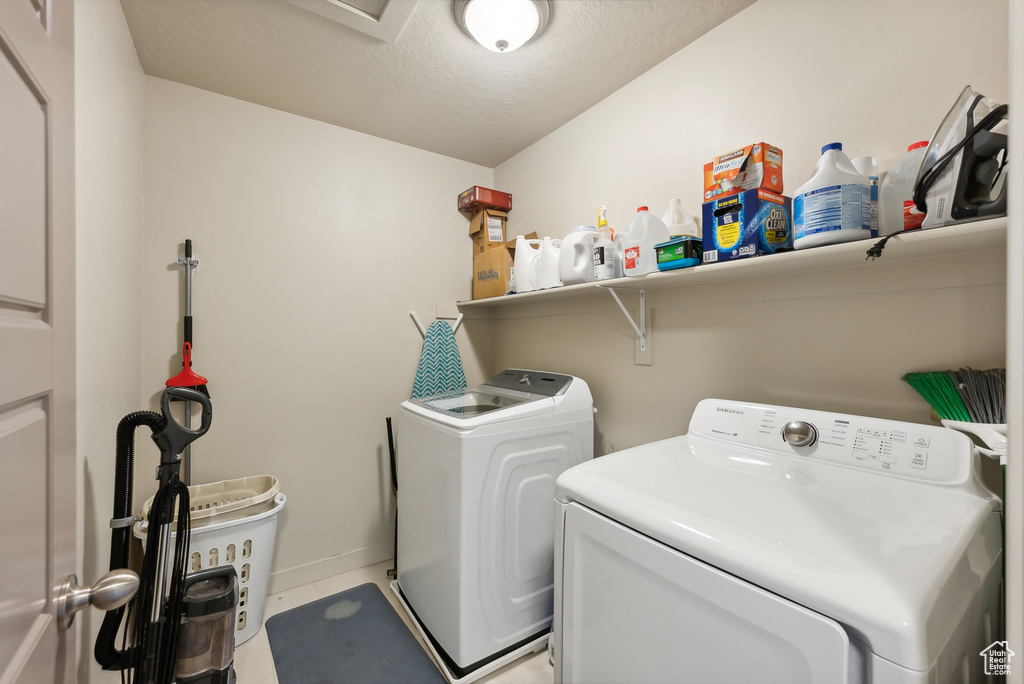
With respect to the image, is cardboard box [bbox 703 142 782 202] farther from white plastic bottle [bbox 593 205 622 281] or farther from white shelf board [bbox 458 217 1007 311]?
white plastic bottle [bbox 593 205 622 281]

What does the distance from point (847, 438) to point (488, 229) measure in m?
2.10

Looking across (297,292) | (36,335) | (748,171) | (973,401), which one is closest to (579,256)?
(748,171)

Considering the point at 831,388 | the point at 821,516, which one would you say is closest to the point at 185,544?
the point at 821,516

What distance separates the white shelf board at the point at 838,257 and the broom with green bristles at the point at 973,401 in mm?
311

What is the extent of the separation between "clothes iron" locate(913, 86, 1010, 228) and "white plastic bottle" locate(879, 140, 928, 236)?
7 cm

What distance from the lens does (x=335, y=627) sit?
187cm

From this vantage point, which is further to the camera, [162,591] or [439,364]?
[439,364]

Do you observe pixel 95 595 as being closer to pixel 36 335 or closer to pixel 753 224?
pixel 36 335

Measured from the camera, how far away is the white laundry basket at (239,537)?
1.66m

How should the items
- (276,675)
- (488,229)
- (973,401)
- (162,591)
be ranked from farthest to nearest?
(488,229) → (276,675) → (162,591) → (973,401)

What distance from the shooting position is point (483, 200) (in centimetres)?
256

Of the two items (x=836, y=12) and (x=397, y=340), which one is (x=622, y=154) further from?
(x=397, y=340)

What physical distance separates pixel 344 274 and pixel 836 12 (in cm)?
230

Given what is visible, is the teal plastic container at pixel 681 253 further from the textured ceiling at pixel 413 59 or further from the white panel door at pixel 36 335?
the white panel door at pixel 36 335
